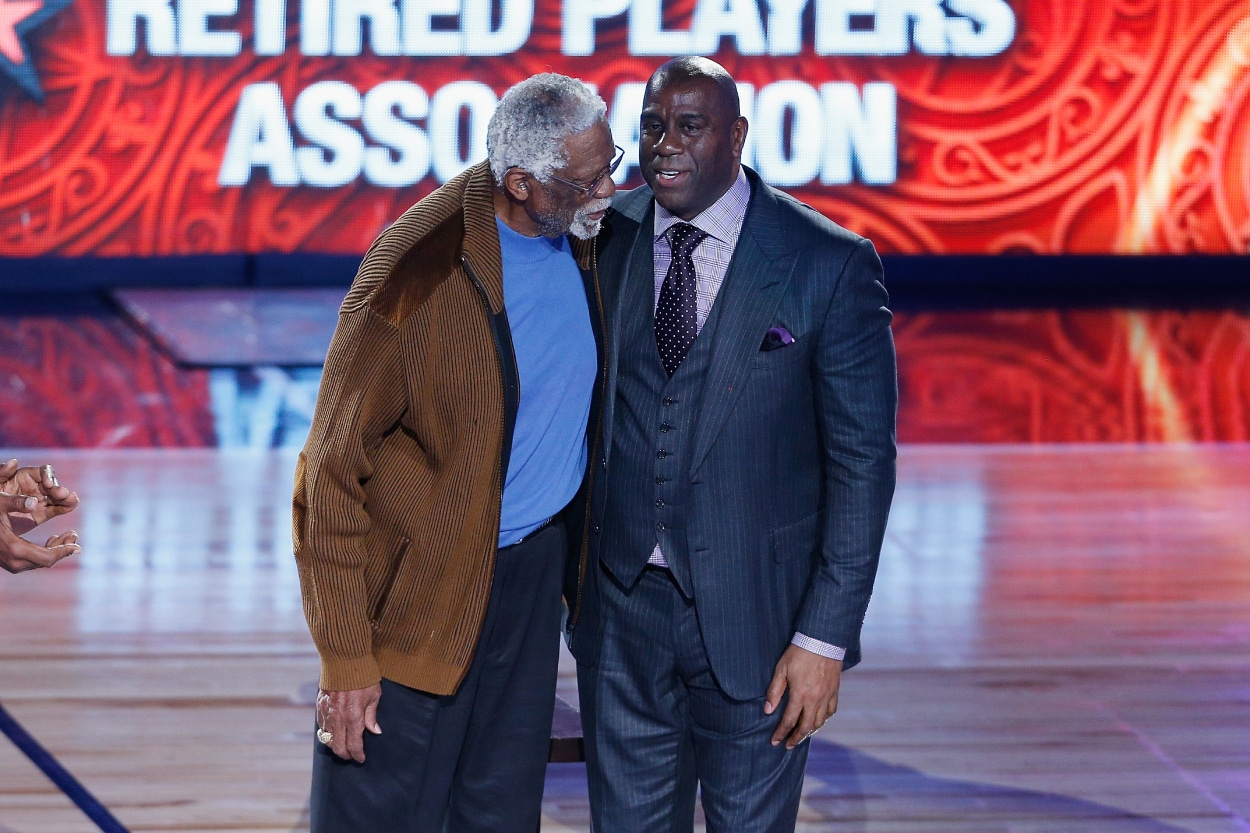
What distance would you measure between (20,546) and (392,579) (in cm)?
46

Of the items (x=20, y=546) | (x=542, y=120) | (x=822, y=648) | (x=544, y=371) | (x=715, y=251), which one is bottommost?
(x=822, y=648)

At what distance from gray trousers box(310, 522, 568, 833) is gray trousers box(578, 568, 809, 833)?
75mm

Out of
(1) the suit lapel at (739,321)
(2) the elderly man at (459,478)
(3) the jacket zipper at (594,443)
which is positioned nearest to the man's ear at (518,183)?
(2) the elderly man at (459,478)

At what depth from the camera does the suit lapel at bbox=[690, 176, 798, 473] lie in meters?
1.84

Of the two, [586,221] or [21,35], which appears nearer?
[586,221]

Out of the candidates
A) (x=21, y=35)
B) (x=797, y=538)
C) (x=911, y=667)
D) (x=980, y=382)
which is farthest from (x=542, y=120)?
(x=21, y=35)

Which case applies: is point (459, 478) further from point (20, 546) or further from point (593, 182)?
point (20, 546)

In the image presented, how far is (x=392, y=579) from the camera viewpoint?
1.84 metres

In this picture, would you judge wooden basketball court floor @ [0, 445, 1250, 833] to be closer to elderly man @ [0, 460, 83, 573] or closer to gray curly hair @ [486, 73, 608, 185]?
elderly man @ [0, 460, 83, 573]

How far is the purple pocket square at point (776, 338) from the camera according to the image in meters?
1.84

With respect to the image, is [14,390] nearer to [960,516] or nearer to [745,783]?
[960,516]

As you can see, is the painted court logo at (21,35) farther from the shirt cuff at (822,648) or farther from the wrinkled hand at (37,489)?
the shirt cuff at (822,648)

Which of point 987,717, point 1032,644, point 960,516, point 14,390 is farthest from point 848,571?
point 14,390

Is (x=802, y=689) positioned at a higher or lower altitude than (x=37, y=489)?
lower
